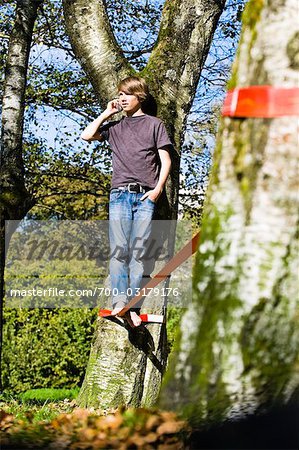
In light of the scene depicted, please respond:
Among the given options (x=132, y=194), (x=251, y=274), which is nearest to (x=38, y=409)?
(x=132, y=194)

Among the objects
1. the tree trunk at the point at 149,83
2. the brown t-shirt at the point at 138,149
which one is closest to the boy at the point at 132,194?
the brown t-shirt at the point at 138,149

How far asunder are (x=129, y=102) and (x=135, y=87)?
125 mm

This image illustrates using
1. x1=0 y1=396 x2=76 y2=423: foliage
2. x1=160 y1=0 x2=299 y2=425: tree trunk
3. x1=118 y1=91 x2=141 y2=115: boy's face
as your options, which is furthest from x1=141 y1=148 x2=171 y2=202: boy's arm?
x1=160 y1=0 x2=299 y2=425: tree trunk

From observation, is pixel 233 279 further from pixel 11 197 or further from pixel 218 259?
pixel 11 197

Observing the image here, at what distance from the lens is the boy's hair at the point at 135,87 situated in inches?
195

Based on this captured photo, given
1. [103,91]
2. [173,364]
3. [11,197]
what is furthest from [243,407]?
[11,197]

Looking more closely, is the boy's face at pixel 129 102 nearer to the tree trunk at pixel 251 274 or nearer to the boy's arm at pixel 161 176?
the boy's arm at pixel 161 176

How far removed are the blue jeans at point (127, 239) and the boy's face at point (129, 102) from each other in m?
0.64

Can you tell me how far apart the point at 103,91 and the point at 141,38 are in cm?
632

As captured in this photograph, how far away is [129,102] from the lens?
498cm

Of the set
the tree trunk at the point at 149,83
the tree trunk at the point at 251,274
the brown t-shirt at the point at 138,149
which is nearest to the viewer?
the tree trunk at the point at 251,274

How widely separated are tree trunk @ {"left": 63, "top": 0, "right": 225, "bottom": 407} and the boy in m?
0.37

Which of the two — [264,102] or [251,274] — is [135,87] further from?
[251,274]

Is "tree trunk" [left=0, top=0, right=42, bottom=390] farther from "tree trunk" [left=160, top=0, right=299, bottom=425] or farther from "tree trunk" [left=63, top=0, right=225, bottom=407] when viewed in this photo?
"tree trunk" [left=160, top=0, right=299, bottom=425]
